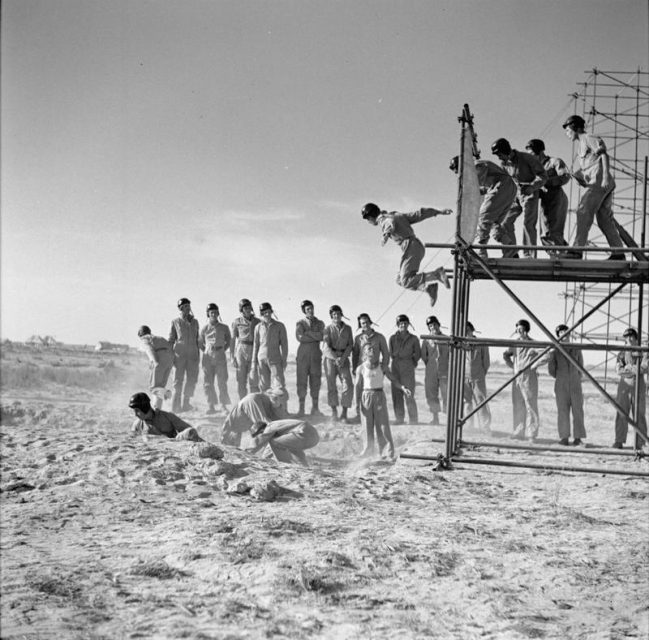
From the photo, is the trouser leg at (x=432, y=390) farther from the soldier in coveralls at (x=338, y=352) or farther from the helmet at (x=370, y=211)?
the helmet at (x=370, y=211)

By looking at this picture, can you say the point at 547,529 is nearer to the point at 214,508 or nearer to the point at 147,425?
the point at 214,508

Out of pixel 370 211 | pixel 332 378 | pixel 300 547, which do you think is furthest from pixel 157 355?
pixel 300 547

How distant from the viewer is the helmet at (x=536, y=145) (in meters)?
7.33

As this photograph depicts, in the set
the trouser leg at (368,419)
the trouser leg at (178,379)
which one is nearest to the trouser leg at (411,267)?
the trouser leg at (368,419)

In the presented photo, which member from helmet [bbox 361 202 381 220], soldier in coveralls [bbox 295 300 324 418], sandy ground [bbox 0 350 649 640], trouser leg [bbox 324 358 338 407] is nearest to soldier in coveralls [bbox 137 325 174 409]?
soldier in coveralls [bbox 295 300 324 418]

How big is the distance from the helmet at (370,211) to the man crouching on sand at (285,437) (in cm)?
269

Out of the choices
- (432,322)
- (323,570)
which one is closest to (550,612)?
(323,570)

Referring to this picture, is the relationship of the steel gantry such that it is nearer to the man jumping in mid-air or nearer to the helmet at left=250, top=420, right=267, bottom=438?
the man jumping in mid-air

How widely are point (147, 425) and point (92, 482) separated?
197 cm

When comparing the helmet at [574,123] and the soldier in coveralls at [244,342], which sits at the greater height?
the helmet at [574,123]

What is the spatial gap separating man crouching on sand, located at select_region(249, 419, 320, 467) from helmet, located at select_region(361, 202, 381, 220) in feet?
8.81

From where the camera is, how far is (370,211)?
7.10 meters

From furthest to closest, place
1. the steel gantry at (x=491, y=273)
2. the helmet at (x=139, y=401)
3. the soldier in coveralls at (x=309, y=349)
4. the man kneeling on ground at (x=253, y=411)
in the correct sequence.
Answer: the soldier in coveralls at (x=309, y=349)
the man kneeling on ground at (x=253, y=411)
the helmet at (x=139, y=401)
the steel gantry at (x=491, y=273)

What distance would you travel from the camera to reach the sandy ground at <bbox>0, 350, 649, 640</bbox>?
3.54 metres
